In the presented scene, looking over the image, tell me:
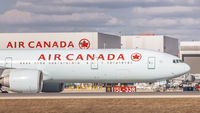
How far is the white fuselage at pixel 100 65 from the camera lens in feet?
149

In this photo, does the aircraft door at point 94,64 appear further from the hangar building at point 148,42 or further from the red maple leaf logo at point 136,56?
the hangar building at point 148,42

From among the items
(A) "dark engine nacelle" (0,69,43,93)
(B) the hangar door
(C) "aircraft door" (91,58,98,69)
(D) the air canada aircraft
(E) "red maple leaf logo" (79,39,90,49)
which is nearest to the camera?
(A) "dark engine nacelle" (0,69,43,93)

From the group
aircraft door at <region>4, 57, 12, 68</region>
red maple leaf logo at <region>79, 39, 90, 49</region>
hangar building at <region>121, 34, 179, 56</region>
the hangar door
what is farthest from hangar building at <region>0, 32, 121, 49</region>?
the hangar door

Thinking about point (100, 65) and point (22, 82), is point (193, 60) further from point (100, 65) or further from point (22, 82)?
point (22, 82)

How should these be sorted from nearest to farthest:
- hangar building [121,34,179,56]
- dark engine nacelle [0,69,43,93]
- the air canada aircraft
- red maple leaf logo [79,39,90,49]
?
dark engine nacelle [0,69,43,93]
the air canada aircraft
red maple leaf logo [79,39,90,49]
hangar building [121,34,179,56]

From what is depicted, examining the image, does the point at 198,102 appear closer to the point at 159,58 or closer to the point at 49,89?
the point at 159,58

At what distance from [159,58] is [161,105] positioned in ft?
36.9

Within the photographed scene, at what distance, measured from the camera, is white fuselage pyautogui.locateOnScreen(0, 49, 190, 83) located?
149ft

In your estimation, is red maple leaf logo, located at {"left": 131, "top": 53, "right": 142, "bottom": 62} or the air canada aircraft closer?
the air canada aircraft

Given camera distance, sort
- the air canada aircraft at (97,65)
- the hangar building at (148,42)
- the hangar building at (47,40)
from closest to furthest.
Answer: the air canada aircraft at (97,65)
the hangar building at (47,40)
the hangar building at (148,42)

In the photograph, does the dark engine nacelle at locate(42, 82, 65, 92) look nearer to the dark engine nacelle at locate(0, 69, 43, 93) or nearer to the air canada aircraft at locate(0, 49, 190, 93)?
the air canada aircraft at locate(0, 49, 190, 93)

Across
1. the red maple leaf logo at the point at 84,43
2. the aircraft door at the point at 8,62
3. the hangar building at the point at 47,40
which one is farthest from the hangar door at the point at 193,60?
the aircraft door at the point at 8,62

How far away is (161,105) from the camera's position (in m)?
34.9

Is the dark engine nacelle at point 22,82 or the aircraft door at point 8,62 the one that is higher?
the aircraft door at point 8,62
